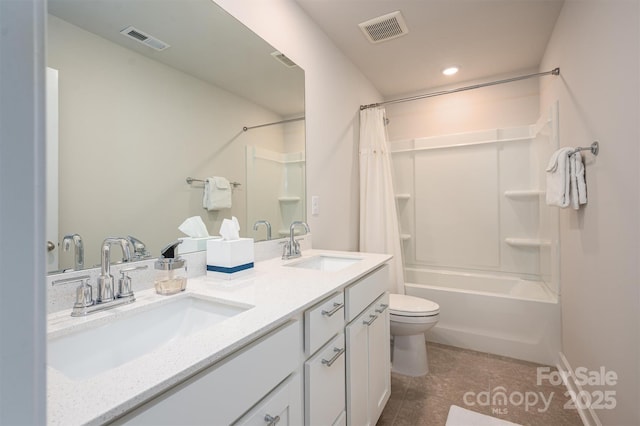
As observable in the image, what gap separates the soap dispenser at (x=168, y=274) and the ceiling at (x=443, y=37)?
1.80 metres

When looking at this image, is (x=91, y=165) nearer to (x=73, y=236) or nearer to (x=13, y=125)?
(x=73, y=236)

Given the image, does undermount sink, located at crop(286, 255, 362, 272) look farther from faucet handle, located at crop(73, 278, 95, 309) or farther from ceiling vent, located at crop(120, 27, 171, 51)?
ceiling vent, located at crop(120, 27, 171, 51)

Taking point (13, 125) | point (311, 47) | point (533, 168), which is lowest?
point (13, 125)

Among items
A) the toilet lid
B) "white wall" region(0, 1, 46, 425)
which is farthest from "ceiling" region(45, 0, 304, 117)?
the toilet lid

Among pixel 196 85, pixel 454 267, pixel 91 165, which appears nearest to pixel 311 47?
pixel 196 85

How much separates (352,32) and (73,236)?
2.16m

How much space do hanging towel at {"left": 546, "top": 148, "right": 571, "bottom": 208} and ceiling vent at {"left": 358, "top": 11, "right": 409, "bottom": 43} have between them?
1346 millimetres

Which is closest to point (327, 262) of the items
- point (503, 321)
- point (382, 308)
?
point (382, 308)

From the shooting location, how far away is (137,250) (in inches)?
40.4

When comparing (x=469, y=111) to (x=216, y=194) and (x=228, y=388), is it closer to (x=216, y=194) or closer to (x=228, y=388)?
(x=216, y=194)

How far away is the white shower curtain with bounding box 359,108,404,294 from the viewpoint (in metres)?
2.55

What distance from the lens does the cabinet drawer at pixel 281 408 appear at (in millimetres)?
690

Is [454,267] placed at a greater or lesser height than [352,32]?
lesser

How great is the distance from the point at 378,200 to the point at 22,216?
2.44 m
